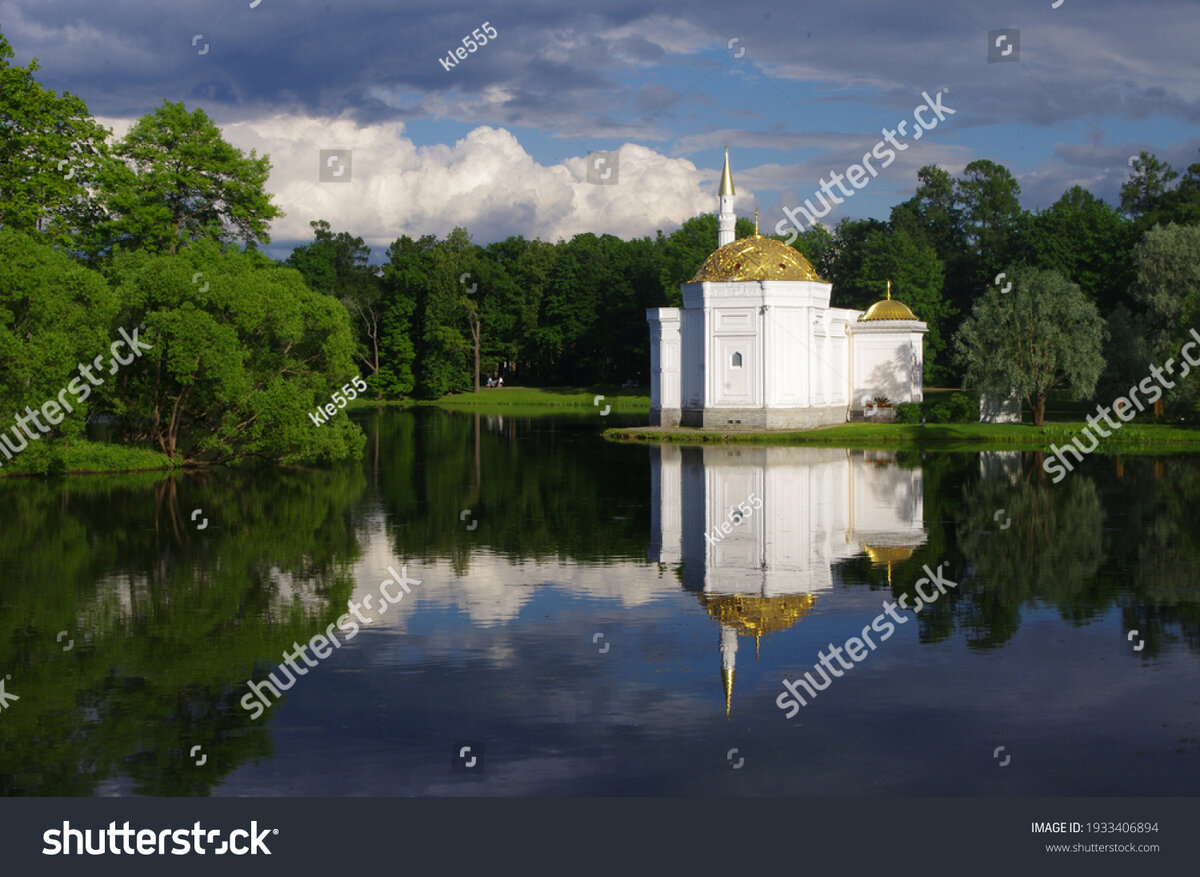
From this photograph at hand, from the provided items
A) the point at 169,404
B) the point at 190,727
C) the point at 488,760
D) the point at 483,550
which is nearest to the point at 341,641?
the point at 190,727

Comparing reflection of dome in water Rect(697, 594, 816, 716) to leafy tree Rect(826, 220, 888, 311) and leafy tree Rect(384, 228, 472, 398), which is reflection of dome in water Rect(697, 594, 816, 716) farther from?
leafy tree Rect(384, 228, 472, 398)

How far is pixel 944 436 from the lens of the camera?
48500mm

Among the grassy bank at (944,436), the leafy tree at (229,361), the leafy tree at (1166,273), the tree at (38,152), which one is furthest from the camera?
the leafy tree at (1166,273)

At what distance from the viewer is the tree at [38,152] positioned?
39094mm

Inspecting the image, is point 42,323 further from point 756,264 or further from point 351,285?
point 351,285

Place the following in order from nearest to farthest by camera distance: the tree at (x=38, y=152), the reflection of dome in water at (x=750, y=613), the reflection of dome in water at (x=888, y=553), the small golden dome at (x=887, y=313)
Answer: the reflection of dome in water at (x=750, y=613)
the reflection of dome in water at (x=888, y=553)
the tree at (x=38, y=152)
the small golden dome at (x=887, y=313)

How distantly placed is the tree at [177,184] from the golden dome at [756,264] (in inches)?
801

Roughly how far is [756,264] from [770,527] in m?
30.9

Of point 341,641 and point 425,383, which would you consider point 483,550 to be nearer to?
point 341,641

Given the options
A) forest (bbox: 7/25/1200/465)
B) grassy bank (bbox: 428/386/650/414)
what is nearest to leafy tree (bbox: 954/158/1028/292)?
forest (bbox: 7/25/1200/465)

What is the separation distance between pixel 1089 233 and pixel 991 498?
52.7 meters

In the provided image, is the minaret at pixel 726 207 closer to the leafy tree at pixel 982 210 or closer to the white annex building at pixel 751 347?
the white annex building at pixel 751 347

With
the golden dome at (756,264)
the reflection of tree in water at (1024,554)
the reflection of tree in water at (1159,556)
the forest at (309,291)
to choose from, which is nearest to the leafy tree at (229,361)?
the forest at (309,291)

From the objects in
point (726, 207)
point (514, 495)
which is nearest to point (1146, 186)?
point (726, 207)
